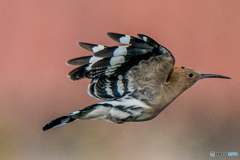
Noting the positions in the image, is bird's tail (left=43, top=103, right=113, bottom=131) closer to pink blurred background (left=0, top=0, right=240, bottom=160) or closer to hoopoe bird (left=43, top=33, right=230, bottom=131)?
hoopoe bird (left=43, top=33, right=230, bottom=131)

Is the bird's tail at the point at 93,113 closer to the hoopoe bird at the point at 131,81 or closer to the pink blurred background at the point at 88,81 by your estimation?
the hoopoe bird at the point at 131,81

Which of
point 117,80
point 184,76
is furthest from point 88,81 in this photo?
point 184,76

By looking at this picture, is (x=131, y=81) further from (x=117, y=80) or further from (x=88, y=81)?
(x=88, y=81)

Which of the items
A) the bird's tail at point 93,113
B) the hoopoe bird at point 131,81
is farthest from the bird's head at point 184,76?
the bird's tail at point 93,113

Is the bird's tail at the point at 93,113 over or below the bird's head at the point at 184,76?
below

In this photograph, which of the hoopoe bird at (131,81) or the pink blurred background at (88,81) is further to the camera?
the pink blurred background at (88,81)

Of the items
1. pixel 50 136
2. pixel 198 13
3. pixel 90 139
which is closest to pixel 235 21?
pixel 198 13

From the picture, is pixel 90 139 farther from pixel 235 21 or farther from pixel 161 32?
pixel 235 21

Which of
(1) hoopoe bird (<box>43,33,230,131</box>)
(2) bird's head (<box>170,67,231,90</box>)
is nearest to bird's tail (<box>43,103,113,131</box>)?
(1) hoopoe bird (<box>43,33,230,131</box>)
